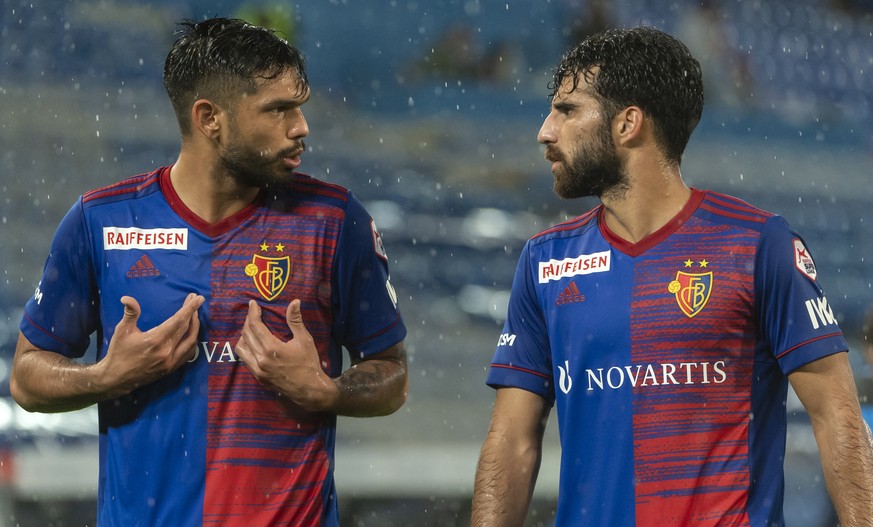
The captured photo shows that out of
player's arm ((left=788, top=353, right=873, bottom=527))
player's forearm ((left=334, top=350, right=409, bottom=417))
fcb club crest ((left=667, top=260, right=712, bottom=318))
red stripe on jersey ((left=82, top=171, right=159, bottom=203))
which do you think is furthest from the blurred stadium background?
player's arm ((left=788, top=353, right=873, bottom=527))

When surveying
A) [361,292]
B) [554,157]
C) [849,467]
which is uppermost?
[554,157]

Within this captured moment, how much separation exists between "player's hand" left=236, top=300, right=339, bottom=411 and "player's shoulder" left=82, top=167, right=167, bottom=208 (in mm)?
483

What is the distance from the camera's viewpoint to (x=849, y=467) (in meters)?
2.37

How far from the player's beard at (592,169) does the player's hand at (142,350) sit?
2.94 ft

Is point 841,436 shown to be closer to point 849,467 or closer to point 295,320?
point 849,467

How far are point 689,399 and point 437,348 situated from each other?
25.9ft

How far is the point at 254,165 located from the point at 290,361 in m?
0.50

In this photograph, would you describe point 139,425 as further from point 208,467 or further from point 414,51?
point 414,51

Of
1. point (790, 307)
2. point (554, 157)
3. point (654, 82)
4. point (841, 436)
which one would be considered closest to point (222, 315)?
point (554, 157)

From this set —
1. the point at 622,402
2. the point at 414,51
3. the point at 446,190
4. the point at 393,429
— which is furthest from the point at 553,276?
the point at 414,51

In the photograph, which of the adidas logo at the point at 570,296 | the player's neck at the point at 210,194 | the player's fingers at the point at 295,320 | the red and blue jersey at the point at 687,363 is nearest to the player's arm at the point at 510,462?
the red and blue jersey at the point at 687,363

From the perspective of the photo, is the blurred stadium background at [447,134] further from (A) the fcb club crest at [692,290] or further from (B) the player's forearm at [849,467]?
(B) the player's forearm at [849,467]

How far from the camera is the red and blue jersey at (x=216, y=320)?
8.84 ft

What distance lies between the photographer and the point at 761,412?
8.20 ft
